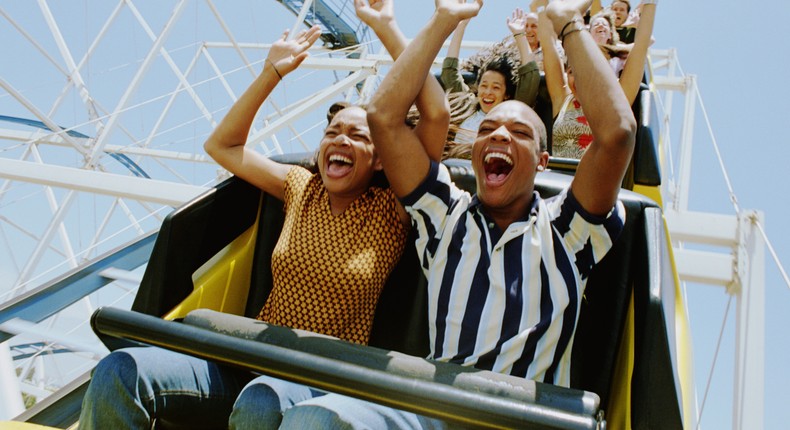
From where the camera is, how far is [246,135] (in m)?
1.37

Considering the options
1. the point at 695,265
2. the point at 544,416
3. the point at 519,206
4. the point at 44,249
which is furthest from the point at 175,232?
the point at 44,249

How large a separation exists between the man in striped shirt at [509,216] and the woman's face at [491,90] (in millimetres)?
823

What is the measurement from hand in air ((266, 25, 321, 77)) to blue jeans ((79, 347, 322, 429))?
2.27ft

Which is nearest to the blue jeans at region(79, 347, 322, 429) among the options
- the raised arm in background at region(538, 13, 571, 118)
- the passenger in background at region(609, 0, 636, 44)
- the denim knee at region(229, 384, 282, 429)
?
the denim knee at region(229, 384, 282, 429)

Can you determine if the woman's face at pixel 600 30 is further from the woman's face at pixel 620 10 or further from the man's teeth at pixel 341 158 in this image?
the man's teeth at pixel 341 158

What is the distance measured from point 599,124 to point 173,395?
Answer: 780 millimetres

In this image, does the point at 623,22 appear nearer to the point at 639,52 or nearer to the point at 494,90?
the point at 639,52

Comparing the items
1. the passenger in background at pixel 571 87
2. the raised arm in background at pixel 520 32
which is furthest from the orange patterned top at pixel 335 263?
the raised arm in background at pixel 520 32

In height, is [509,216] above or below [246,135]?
below

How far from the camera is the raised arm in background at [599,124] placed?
999 millimetres

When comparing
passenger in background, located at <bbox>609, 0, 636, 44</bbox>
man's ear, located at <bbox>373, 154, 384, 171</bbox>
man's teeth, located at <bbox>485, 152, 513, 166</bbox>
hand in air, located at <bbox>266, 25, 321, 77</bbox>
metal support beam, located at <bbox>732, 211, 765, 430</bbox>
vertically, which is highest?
passenger in background, located at <bbox>609, 0, 636, 44</bbox>

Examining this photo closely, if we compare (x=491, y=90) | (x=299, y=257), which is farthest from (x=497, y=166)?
(x=491, y=90)

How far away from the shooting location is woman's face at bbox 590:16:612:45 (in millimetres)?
2482

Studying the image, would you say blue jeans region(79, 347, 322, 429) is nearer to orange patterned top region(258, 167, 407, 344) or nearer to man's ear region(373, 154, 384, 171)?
orange patterned top region(258, 167, 407, 344)
